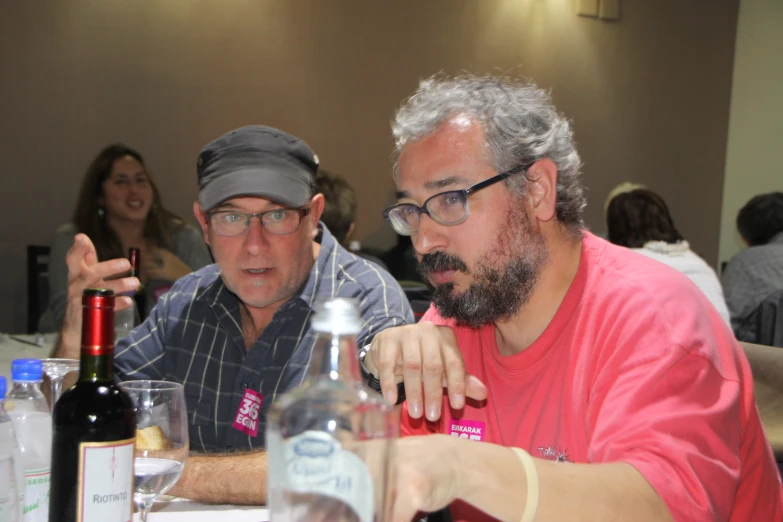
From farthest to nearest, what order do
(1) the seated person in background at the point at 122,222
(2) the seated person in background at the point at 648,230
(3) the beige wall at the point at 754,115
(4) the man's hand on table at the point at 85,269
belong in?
(3) the beige wall at the point at 754,115 → (2) the seated person in background at the point at 648,230 → (1) the seated person in background at the point at 122,222 → (4) the man's hand on table at the point at 85,269

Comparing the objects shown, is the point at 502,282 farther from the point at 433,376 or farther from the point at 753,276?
the point at 753,276

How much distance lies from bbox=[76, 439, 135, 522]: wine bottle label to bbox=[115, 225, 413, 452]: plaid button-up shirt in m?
0.90

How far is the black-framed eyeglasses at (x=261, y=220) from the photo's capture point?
6.10 ft

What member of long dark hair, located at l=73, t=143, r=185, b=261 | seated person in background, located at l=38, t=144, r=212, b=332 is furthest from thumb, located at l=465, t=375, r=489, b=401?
long dark hair, located at l=73, t=143, r=185, b=261

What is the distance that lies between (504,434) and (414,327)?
0.30 m

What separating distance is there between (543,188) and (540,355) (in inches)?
12.7

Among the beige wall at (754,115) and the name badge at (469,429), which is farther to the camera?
the beige wall at (754,115)

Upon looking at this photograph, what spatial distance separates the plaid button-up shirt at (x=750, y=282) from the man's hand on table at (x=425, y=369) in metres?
3.77

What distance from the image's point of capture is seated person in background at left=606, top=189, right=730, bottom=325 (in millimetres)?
4027

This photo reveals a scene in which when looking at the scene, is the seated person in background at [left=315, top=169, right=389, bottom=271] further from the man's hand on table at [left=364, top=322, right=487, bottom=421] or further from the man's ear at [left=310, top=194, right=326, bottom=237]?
the man's hand on table at [left=364, top=322, right=487, bottom=421]

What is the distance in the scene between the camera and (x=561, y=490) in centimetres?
86

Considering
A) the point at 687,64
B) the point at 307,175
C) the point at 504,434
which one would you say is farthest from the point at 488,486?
the point at 687,64

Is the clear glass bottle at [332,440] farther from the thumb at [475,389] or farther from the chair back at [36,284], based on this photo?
the chair back at [36,284]

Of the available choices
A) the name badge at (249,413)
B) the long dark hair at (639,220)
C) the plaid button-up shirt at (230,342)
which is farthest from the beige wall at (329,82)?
the name badge at (249,413)
